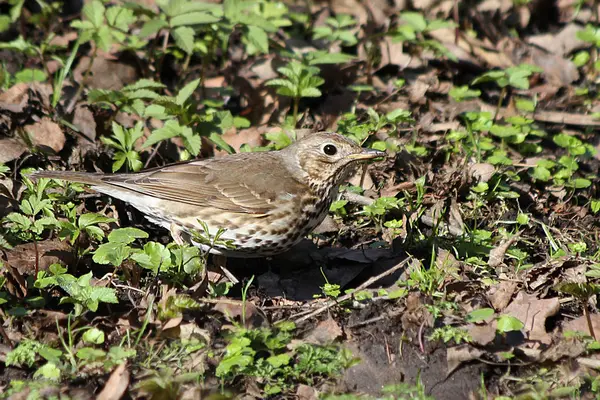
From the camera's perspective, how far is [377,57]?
27.3 feet

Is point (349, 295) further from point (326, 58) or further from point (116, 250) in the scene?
point (326, 58)

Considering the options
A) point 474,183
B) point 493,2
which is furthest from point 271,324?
point 493,2

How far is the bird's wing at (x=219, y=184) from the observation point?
227 inches

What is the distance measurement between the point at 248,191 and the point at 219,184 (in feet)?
0.77

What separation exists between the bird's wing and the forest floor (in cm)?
40

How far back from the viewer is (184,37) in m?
6.77

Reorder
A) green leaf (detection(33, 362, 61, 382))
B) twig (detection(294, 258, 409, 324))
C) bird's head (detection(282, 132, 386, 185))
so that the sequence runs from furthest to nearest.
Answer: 1. bird's head (detection(282, 132, 386, 185))
2. twig (detection(294, 258, 409, 324))
3. green leaf (detection(33, 362, 61, 382))

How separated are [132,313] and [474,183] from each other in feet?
10.1

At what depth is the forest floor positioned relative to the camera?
4.66 metres

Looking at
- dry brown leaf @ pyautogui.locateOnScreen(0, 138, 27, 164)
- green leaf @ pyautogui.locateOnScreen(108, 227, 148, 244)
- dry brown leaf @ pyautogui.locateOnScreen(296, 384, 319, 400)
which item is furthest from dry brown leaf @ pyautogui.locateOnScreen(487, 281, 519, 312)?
dry brown leaf @ pyautogui.locateOnScreen(0, 138, 27, 164)

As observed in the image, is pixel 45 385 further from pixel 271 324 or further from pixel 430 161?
pixel 430 161

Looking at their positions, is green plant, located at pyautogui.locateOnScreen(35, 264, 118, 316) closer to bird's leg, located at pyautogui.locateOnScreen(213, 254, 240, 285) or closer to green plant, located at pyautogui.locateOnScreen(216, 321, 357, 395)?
green plant, located at pyautogui.locateOnScreen(216, 321, 357, 395)

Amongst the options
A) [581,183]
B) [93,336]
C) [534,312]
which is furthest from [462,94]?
[93,336]

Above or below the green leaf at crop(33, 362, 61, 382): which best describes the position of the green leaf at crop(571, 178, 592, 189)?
above
